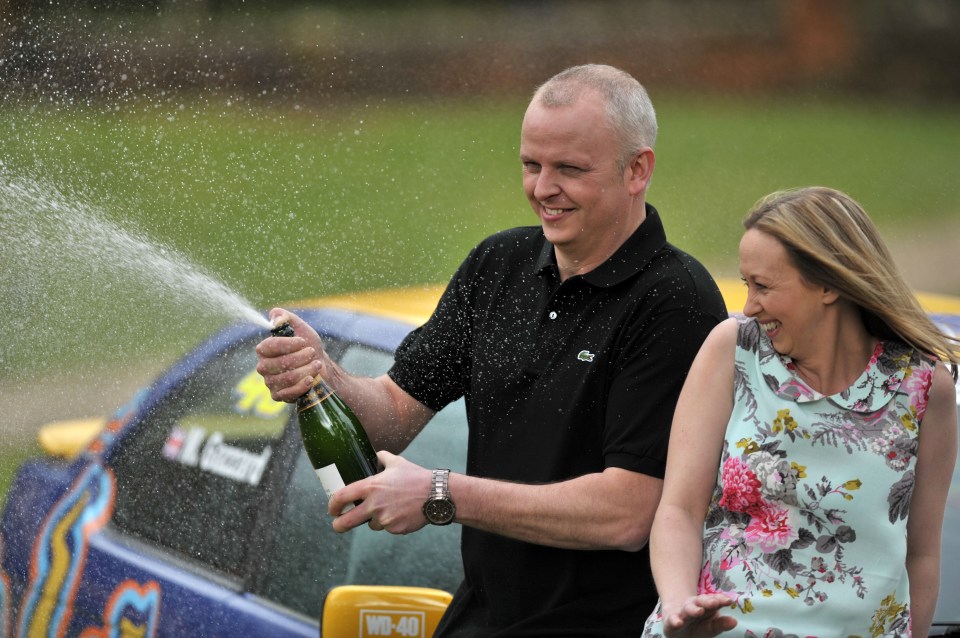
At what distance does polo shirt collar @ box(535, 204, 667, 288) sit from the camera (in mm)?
2631

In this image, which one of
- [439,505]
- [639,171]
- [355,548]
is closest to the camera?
[439,505]

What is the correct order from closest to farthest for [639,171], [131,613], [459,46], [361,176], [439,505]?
[439,505]
[639,171]
[131,613]
[361,176]
[459,46]

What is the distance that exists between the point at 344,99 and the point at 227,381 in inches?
520

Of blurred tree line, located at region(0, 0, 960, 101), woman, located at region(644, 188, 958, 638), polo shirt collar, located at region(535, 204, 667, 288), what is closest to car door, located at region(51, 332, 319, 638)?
polo shirt collar, located at region(535, 204, 667, 288)

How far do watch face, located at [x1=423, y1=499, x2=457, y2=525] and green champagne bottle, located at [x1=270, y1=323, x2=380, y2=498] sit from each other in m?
0.26

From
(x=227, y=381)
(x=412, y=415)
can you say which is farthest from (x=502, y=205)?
(x=412, y=415)

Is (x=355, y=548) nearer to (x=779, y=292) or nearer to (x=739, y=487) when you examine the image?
(x=739, y=487)

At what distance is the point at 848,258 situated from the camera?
233cm

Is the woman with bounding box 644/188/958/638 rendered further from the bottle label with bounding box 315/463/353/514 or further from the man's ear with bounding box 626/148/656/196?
the bottle label with bounding box 315/463/353/514

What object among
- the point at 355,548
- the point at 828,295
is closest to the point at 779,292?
the point at 828,295

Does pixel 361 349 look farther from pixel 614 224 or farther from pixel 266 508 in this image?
pixel 614 224

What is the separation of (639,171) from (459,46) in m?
14.8

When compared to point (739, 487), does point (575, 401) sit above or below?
above

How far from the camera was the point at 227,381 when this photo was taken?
3.89 meters
